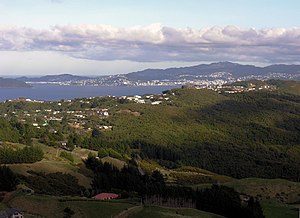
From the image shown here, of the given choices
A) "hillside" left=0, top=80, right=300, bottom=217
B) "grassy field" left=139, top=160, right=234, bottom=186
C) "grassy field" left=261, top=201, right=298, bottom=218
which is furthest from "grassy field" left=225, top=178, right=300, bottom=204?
"grassy field" left=139, top=160, right=234, bottom=186

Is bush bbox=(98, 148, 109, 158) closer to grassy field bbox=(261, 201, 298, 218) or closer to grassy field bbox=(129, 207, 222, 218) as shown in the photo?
grassy field bbox=(261, 201, 298, 218)

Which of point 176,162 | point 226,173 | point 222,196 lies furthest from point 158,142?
point 222,196

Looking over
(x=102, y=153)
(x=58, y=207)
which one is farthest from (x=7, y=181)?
(x=102, y=153)

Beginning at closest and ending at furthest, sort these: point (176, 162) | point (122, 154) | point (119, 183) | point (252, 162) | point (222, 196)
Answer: point (222, 196)
point (119, 183)
point (122, 154)
point (176, 162)
point (252, 162)

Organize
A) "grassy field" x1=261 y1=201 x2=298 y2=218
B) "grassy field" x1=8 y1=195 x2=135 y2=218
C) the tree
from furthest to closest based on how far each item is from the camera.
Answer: "grassy field" x1=261 y1=201 x2=298 y2=218 → the tree → "grassy field" x1=8 y1=195 x2=135 y2=218

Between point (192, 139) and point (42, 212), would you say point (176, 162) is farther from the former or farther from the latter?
point (42, 212)

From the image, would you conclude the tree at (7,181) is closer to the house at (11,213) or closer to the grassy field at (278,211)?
the house at (11,213)

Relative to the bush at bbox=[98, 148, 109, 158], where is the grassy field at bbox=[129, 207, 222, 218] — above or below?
above

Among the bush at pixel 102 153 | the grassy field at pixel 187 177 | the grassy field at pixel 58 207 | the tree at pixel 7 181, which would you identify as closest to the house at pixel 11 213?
the grassy field at pixel 58 207
